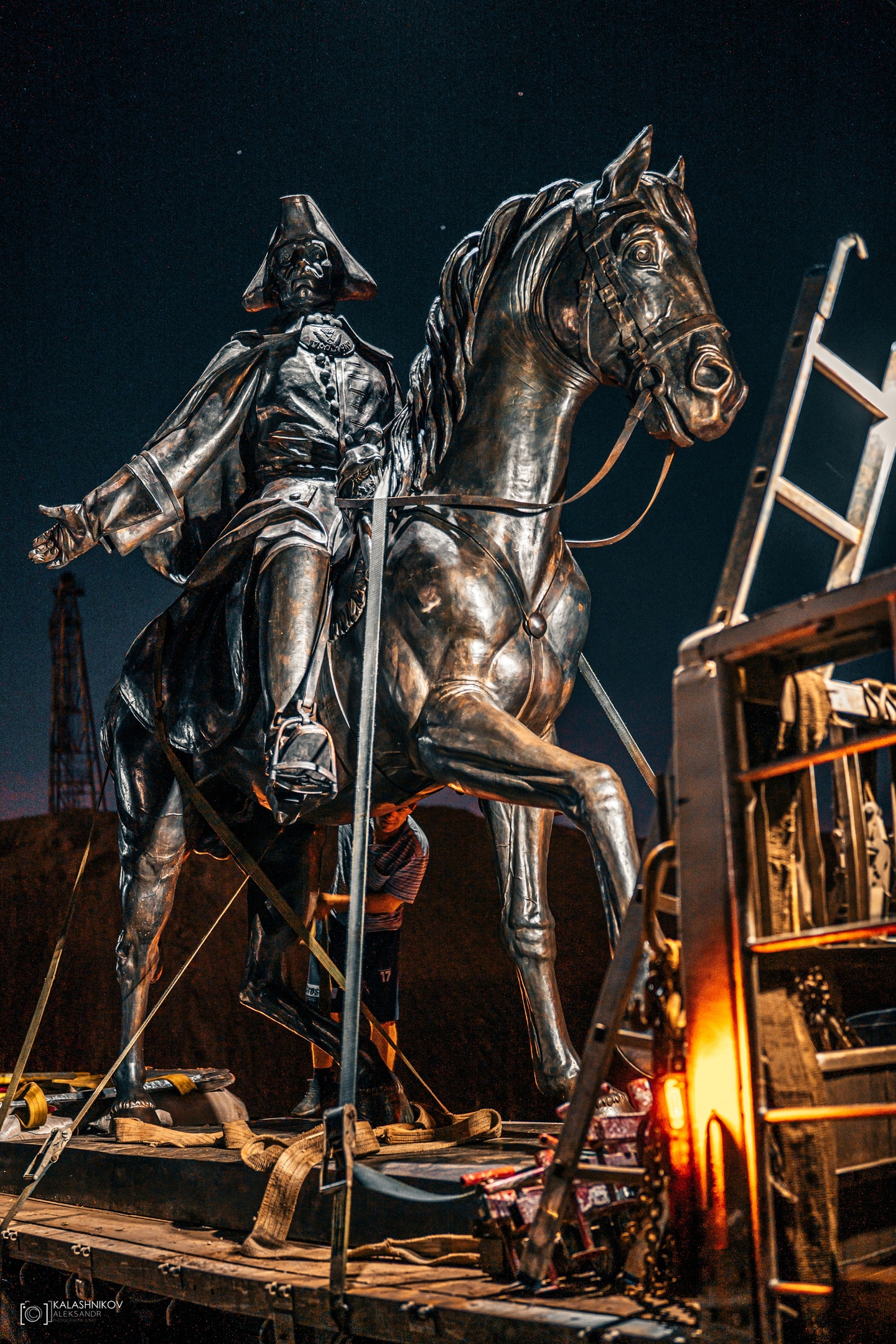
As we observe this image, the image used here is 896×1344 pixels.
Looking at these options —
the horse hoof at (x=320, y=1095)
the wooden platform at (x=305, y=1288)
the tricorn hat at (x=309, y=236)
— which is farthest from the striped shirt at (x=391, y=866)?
the tricorn hat at (x=309, y=236)

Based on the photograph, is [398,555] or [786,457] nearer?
[786,457]

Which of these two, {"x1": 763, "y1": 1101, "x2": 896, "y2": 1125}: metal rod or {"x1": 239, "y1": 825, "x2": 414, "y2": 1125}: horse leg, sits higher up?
{"x1": 239, "y1": 825, "x2": 414, "y2": 1125}: horse leg

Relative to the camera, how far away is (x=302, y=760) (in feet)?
11.5

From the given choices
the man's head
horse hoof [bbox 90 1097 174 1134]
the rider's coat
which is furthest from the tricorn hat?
horse hoof [bbox 90 1097 174 1134]

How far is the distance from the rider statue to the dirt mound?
946cm

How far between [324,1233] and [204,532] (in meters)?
2.59

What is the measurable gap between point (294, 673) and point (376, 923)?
1.54 metres

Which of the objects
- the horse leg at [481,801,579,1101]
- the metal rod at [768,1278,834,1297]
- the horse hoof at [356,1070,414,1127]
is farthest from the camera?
the horse hoof at [356,1070,414,1127]

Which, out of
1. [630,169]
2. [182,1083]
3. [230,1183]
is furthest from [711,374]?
[182,1083]

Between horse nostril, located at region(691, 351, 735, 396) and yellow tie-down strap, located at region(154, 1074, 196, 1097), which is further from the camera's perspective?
yellow tie-down strap, located at region(154, 1074, 196, 1097)

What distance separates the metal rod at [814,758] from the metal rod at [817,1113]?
1.67 feet

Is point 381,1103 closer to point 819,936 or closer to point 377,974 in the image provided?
point 377,974

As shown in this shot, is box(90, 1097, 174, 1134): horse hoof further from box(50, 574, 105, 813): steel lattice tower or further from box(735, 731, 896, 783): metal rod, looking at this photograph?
box(50, 574, 105, 813): steel lattice tower

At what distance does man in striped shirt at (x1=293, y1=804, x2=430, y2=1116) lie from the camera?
15.2 feet
